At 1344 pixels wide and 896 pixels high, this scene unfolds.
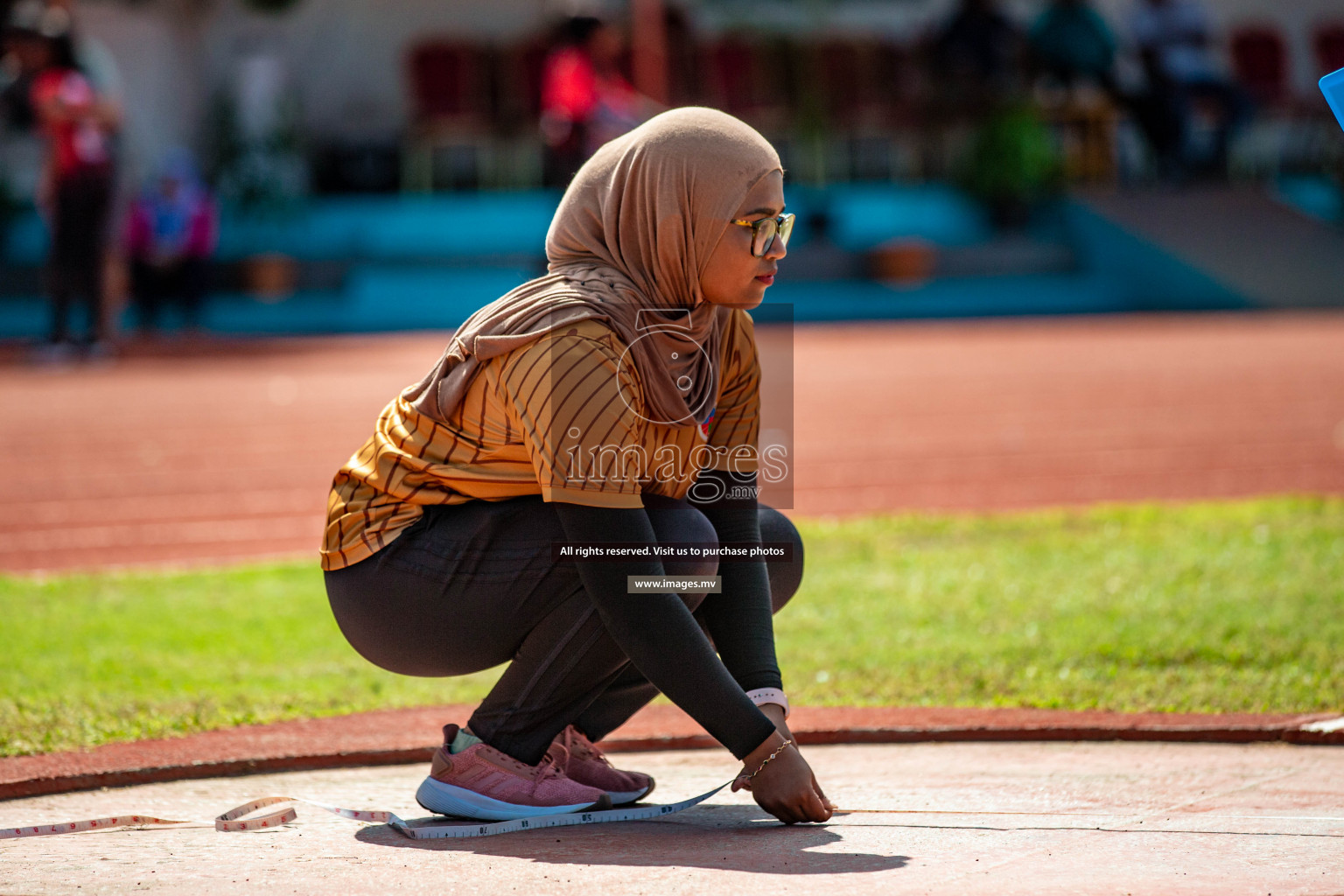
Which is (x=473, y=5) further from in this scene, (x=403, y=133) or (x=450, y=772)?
(x=450, y=772)

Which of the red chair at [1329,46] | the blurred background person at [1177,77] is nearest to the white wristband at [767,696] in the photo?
the blurred background person at [1177,77]

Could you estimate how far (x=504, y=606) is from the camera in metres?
2.53

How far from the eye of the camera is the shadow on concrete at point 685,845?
227cm

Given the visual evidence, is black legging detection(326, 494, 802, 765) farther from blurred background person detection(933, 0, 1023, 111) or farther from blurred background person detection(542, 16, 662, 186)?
blurred background person detection(933, 0, 1023, 111)

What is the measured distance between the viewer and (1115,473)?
720 cm

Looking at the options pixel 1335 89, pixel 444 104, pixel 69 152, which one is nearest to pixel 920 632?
pixel 1335 89

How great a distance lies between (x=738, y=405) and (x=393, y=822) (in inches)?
34.8

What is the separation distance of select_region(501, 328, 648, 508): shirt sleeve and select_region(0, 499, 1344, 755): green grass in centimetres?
135

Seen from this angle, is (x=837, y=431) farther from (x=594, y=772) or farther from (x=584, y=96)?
(x=594, y=772)

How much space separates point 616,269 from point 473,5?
16833mm

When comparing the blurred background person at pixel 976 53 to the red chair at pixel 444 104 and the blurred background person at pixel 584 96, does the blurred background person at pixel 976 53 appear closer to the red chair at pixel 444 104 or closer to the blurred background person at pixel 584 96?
the red chair at pixel 444 104

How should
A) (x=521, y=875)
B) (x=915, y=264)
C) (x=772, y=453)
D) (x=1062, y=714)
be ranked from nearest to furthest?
(x=521, y=875) → (x=772, y=453) → (x=1062, y=714) → (x=915, y=264)

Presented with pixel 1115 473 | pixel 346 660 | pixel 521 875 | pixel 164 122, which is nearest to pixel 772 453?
pixel 521 875

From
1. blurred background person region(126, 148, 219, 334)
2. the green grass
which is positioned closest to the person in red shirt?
blurred background person region(126, 148, 219, 334)
